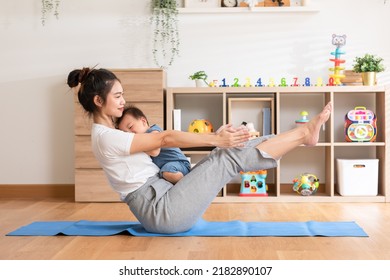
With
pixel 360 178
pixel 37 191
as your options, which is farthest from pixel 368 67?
pixel 37 191

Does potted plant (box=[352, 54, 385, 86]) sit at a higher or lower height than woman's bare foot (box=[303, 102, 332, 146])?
higher

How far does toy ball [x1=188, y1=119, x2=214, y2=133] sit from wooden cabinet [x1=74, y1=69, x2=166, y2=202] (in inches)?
9.2

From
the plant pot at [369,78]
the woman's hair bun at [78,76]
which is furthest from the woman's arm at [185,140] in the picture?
the plant pot at [369,78]

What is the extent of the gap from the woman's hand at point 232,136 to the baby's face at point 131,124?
528 mm

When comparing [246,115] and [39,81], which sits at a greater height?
[39,81]

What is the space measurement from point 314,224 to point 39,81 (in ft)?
8.83

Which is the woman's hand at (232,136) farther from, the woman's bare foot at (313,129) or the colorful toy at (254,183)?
the colorful toy at (254,183)

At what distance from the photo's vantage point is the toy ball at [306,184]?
430 centimetres

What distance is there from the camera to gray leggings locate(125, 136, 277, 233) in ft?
8.61

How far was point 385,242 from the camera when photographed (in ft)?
8.71

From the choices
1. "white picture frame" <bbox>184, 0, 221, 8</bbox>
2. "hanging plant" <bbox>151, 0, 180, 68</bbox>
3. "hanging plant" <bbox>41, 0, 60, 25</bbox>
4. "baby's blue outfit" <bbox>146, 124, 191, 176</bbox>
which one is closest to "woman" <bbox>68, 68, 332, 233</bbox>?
"baby's blue outfit" <bbox>146, 124, 191, 176</bbox>

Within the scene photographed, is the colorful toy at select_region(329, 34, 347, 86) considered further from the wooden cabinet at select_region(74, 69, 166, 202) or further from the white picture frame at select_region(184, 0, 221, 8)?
the wooden cabinet at select_region(74, 69, 166, 202)
